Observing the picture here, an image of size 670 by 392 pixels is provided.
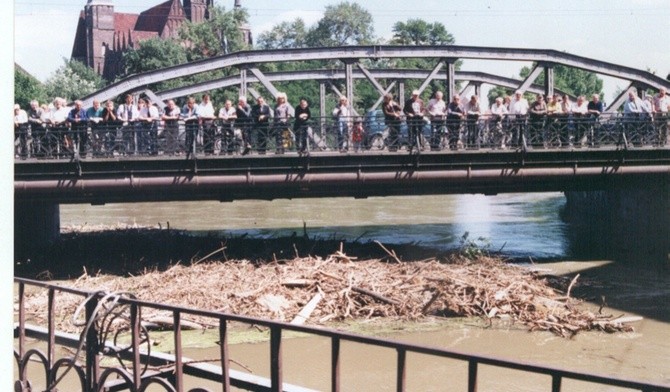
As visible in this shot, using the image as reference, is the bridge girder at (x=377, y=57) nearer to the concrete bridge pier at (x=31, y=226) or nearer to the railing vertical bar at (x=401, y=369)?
the concrete bridge pier at (x=31, y=226)

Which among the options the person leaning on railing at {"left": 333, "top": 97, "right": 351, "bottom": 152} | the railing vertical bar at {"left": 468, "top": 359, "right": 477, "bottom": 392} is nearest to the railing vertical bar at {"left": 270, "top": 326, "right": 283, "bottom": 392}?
the railing vertical bar at {"left": 468, "top": 359, "right": 477, "bottom": 392}

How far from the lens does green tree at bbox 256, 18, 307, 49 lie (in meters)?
78.4

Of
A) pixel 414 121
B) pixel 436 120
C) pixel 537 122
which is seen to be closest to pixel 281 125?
pixel 414 121

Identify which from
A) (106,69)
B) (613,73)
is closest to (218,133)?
(613,73)

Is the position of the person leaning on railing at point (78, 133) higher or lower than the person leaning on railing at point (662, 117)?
lower

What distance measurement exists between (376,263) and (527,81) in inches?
287

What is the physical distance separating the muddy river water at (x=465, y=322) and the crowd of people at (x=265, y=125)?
8.71 ft

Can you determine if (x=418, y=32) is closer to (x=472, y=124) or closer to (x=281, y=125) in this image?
(x=472, y=124)

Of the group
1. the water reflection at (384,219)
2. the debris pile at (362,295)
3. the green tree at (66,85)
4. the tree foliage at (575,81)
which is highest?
the tree foliage at (575,81)


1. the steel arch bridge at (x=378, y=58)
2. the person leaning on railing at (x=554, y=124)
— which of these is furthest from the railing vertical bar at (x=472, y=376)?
the steel arch bridge at (x=378, y=58)

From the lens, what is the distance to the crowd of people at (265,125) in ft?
46.9

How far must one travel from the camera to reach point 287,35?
7931 centimetres

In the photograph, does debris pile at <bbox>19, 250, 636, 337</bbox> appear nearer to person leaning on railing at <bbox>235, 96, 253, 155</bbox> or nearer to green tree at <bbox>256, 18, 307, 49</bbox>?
person leaning on railing at <bbox>235, 96, 253, 155</bbox>

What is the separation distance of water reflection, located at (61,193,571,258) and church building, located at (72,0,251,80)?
41.0m
